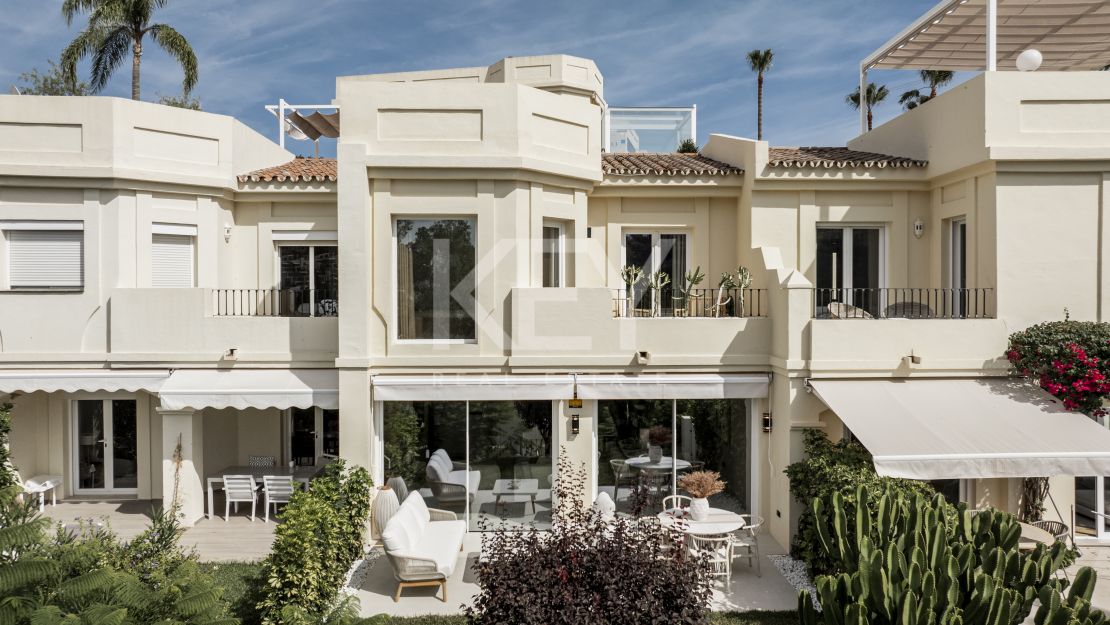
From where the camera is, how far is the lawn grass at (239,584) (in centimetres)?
1180

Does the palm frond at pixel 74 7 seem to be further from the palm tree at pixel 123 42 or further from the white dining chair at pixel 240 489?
the white dining chair at pixel 240 489

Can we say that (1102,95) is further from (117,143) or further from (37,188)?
(37,188)

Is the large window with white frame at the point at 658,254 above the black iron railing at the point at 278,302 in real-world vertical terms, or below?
above

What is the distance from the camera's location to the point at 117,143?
17109 mm

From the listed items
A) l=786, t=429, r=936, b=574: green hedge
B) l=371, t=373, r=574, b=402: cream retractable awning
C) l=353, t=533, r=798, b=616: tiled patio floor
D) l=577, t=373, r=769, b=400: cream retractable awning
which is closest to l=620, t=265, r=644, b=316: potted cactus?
l=577, t=373, r=769, b=400: cream retractable awning

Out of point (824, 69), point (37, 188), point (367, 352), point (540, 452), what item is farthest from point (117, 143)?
point (824, 69)

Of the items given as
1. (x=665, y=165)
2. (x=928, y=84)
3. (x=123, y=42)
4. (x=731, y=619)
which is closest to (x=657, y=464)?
(x=731, y=619)

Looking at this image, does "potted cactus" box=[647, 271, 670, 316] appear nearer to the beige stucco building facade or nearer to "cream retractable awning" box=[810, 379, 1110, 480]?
the beige stucco building facade

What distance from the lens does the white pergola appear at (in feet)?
59.4

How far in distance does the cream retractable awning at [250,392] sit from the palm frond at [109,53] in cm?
1973

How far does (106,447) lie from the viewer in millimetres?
19781

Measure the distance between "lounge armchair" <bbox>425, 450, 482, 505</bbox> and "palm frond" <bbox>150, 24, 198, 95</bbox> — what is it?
74.7 feet

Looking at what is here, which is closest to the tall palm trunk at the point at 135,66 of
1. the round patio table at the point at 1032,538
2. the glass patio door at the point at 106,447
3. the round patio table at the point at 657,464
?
the glass patio door at the point at 106,447

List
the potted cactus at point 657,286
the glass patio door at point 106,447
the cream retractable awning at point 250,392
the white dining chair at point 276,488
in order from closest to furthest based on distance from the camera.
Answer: the cream retractable awning at point 250,392, the potted cactus at point 657,286, the white dining chair at point 276,488, the glass patio door at point 106,447
